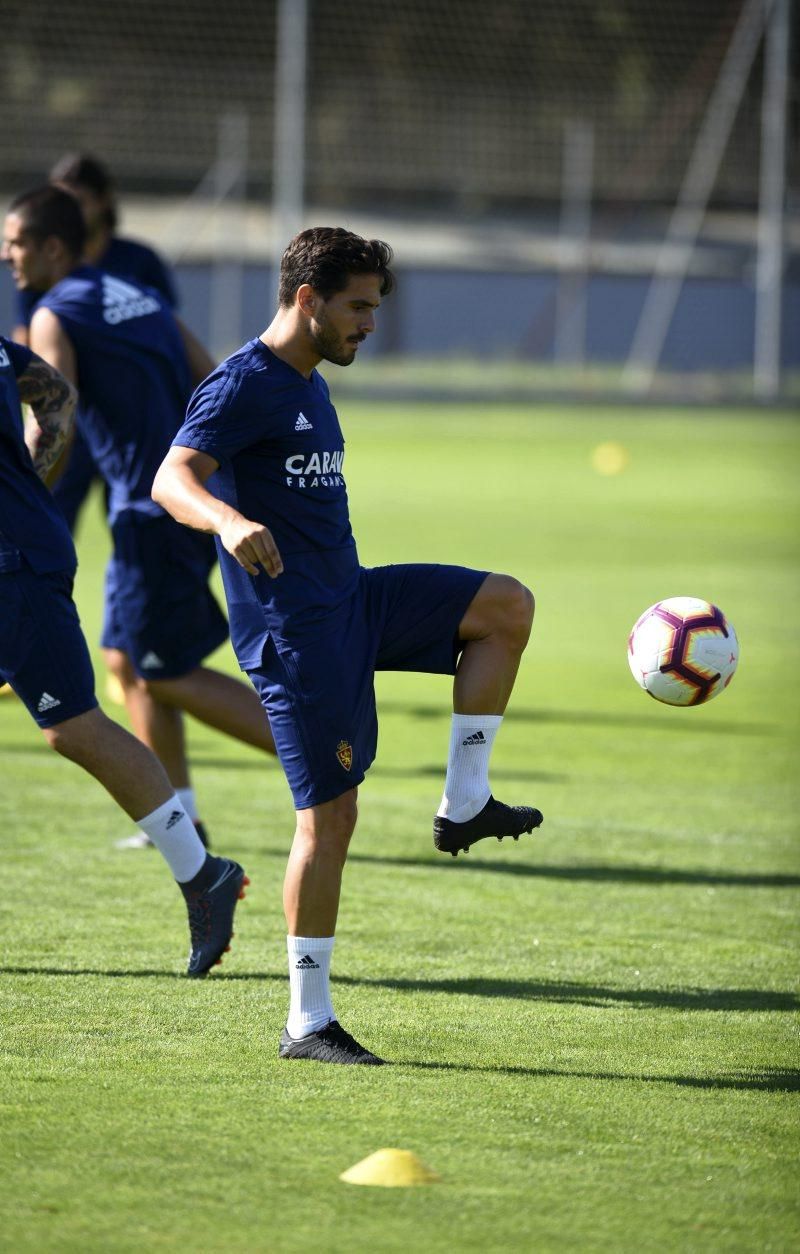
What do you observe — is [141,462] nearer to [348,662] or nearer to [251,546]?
[348,662]

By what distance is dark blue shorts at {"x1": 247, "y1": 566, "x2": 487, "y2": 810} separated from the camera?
183 inches

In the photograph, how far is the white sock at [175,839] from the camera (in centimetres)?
548

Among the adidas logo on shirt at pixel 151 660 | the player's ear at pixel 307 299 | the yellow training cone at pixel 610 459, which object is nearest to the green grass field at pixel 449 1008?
the adidas logo on shirt at pixel 151 660

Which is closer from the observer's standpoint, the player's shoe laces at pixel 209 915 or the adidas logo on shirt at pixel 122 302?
the player's shoe laces at pixel 209 915

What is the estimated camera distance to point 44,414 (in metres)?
5.66

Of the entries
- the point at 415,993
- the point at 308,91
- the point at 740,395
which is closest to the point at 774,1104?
the point at 415,993

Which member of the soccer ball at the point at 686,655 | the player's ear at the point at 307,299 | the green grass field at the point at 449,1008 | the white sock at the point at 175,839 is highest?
the player's ear at the point at 307,299

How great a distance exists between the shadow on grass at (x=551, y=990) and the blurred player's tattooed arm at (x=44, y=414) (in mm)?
1518

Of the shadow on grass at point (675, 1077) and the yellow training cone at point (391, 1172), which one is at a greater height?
the yellow training cone at point (391, 1172)

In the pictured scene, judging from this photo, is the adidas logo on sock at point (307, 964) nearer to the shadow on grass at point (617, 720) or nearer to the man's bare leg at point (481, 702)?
the man's bare leg at point (481, 702)

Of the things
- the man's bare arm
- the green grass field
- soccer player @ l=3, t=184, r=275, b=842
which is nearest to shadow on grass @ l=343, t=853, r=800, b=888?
the green grass field

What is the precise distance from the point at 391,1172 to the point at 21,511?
2338 millimetres

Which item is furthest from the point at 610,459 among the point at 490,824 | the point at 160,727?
the point at 490,824

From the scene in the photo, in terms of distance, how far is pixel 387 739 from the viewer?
990 centimetres
